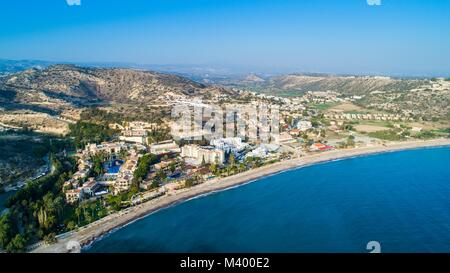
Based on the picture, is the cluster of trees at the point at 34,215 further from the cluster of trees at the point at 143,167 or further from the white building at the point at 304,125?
the white building at the point at 304,125

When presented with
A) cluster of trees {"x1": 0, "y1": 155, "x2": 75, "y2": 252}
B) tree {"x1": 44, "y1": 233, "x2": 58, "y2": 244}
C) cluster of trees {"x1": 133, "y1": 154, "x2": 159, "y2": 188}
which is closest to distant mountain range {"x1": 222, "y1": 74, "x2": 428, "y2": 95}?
cluster of trees {"x1": 133, "y1": 154, "x2": 159, "y2": 188}

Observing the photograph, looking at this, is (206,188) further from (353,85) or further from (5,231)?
(353,85)

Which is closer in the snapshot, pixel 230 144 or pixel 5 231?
pixel 5 231

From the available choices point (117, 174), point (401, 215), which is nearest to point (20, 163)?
point (117, 174)

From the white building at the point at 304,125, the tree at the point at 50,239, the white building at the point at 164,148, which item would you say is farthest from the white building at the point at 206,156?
the white building at the point at 304,125

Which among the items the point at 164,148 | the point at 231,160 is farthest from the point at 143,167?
the point at 231,160

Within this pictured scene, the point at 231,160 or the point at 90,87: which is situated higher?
the point at 90,87

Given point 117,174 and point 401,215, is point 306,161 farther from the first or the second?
point 117,174
